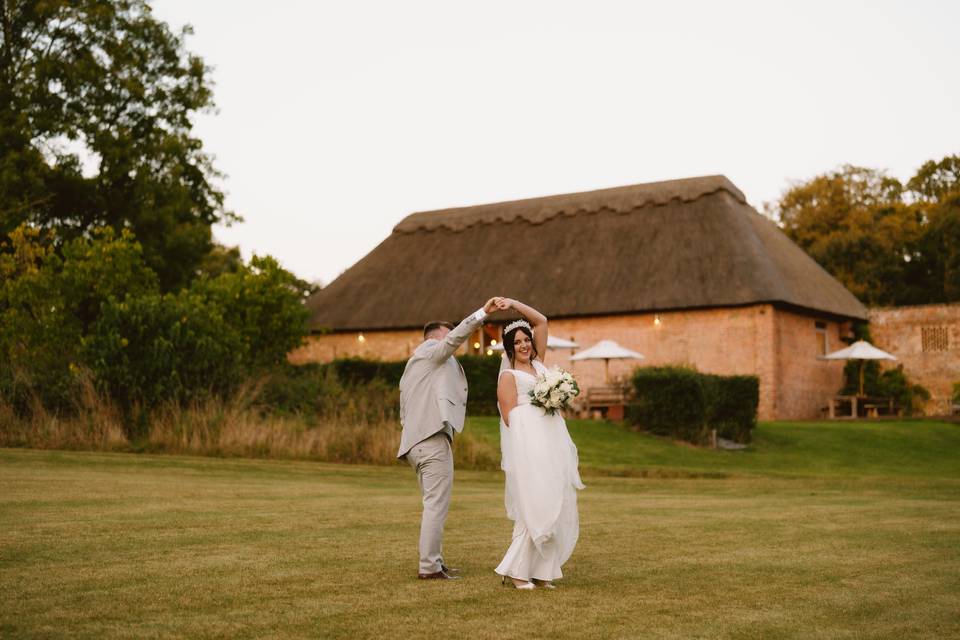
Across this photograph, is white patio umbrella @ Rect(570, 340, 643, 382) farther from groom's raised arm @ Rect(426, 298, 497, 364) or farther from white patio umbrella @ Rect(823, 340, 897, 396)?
groom's raised arm @ Rect(426, 298, 497, 364)

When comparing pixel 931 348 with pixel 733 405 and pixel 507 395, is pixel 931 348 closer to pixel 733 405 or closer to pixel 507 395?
pixel 733 405

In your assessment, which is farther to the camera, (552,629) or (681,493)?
(681,493)

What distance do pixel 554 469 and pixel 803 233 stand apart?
5047 cm

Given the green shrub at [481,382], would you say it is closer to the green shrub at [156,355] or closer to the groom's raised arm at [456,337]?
the green shrub at [156,355]

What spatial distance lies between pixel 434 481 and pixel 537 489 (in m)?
0.75

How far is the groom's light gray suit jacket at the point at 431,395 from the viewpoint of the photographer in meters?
7.61

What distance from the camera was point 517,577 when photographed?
7.02 metres

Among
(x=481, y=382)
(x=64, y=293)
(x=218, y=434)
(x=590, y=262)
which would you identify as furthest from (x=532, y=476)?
(x=590, y=262)

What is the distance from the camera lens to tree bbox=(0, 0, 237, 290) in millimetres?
36156

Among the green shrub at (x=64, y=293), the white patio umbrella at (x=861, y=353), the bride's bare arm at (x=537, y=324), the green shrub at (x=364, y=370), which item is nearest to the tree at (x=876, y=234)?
the white patio umbrella at (x=861, y=353)

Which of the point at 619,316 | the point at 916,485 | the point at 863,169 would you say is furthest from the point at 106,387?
the point at 863,169

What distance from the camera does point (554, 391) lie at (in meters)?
7.32

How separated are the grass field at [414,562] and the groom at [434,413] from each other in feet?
1.95

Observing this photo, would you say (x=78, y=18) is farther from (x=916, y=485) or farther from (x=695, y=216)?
(x=916, y=485)
